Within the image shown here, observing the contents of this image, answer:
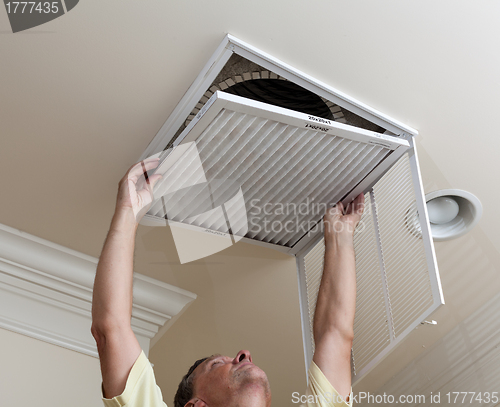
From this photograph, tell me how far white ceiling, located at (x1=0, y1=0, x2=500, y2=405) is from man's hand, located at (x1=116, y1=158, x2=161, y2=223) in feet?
0.28

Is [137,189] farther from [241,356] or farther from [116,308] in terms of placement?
[241,356]

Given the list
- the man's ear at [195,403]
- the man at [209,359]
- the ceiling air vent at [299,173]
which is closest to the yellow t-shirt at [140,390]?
the man at [209,359]

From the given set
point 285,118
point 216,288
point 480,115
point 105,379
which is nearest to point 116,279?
point 105,379

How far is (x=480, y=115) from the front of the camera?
122cm

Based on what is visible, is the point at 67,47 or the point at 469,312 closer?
the point at 67,47

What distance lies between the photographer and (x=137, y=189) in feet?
4.05

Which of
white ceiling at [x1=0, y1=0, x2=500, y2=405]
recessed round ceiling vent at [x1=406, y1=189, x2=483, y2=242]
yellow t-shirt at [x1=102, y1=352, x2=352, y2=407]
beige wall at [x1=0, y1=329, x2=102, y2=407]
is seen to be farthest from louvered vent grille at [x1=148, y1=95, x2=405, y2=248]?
beige wall at [x1=0, y1=329, x2=102, y2=407]

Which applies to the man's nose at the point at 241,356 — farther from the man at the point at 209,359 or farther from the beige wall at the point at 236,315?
the beige wall at the point at 236,315

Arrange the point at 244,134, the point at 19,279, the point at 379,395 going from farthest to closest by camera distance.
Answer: the point at 379,395 < the point at 19,279 < the point at 244,134

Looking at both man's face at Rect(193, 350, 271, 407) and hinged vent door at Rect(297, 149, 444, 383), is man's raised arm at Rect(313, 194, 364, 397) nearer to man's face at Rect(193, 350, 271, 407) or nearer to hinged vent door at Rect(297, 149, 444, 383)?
hinged vent door at Rect(297, 149, 444, 383)

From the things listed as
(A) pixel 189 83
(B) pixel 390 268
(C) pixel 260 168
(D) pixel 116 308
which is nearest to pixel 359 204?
(B) pixel 390 268

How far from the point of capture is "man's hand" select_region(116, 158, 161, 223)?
1161 mm

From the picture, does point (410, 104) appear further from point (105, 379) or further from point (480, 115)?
point (105, 379)

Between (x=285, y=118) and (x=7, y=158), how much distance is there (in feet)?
2.38
